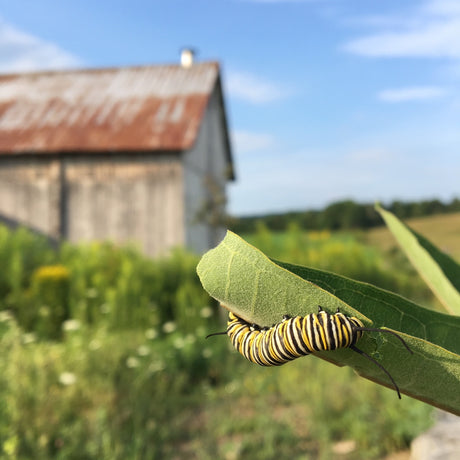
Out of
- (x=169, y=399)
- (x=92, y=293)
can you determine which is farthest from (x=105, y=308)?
(x=169, y=399)

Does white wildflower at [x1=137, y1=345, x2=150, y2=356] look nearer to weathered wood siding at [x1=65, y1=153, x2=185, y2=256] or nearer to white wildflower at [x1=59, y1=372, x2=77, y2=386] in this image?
white wildflower at [x1=59, y1=372, x2=77, y2=386]

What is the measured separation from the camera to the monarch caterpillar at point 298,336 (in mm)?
434

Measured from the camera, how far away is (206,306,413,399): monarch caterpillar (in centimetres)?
43

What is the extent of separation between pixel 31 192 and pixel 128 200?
230cm

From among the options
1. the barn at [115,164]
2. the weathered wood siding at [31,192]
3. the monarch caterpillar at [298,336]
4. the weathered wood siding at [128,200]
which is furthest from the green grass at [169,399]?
the weathered wood siding at [31,192]

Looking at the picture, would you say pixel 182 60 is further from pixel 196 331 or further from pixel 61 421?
pixel 61 421

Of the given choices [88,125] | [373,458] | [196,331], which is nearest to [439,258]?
[373,458]

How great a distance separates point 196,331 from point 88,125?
629 centimetres

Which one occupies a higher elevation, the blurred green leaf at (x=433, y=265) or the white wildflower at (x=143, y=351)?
the blurred green leaf at (x=433, y=265)

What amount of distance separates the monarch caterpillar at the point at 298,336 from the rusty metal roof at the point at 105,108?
360 inches

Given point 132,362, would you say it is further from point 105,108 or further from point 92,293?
point 105,108

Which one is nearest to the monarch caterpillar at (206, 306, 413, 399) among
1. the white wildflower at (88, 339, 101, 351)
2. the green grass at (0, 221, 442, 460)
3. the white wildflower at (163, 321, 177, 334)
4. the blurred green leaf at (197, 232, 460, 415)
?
the blurred green leaf at (197, 232, 460, 415)

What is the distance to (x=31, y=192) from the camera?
1077cm

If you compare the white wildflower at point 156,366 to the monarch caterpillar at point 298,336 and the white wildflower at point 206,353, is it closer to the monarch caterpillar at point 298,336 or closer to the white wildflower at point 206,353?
the white wildflower at point 206,353
